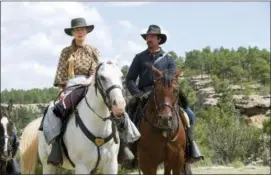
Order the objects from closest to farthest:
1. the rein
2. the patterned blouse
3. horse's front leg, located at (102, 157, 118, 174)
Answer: the rein → horse's front leg, located at (102, 157, 118, 174) → the patterned blouse

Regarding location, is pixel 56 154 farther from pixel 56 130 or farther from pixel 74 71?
pixel 74 71

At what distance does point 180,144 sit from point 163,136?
1.29ft

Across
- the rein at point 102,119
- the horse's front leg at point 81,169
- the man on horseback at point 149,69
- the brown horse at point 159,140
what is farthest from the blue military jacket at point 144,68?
the horse's front leg at point 81,169

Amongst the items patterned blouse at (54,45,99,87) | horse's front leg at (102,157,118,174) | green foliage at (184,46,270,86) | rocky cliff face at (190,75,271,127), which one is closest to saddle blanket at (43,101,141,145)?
horse's front leg at (102,157,118,174)

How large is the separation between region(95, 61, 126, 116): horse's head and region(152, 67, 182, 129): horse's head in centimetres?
218

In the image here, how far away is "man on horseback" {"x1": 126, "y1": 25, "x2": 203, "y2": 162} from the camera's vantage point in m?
10.8

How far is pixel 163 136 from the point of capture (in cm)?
1044

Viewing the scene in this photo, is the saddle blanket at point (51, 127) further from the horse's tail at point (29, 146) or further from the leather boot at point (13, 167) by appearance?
the leather boot at point (13, 167)

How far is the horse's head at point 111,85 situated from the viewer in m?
7.21

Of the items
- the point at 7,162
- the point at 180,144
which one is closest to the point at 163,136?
the point at 180,144

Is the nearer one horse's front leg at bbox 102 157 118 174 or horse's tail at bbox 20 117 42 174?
horse's front leg at bbox 102 157 118 174

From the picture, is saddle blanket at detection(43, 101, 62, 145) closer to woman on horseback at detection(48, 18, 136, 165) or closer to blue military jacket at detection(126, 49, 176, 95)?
woman on horseback at detection(48, 18, 136, 165)

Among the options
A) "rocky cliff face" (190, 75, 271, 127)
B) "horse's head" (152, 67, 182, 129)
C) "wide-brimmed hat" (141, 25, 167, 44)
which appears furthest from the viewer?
"rocky cliff face" (190, 75, 271, 127)

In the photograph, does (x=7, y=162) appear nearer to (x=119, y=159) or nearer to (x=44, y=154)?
(x=44, y=154)
